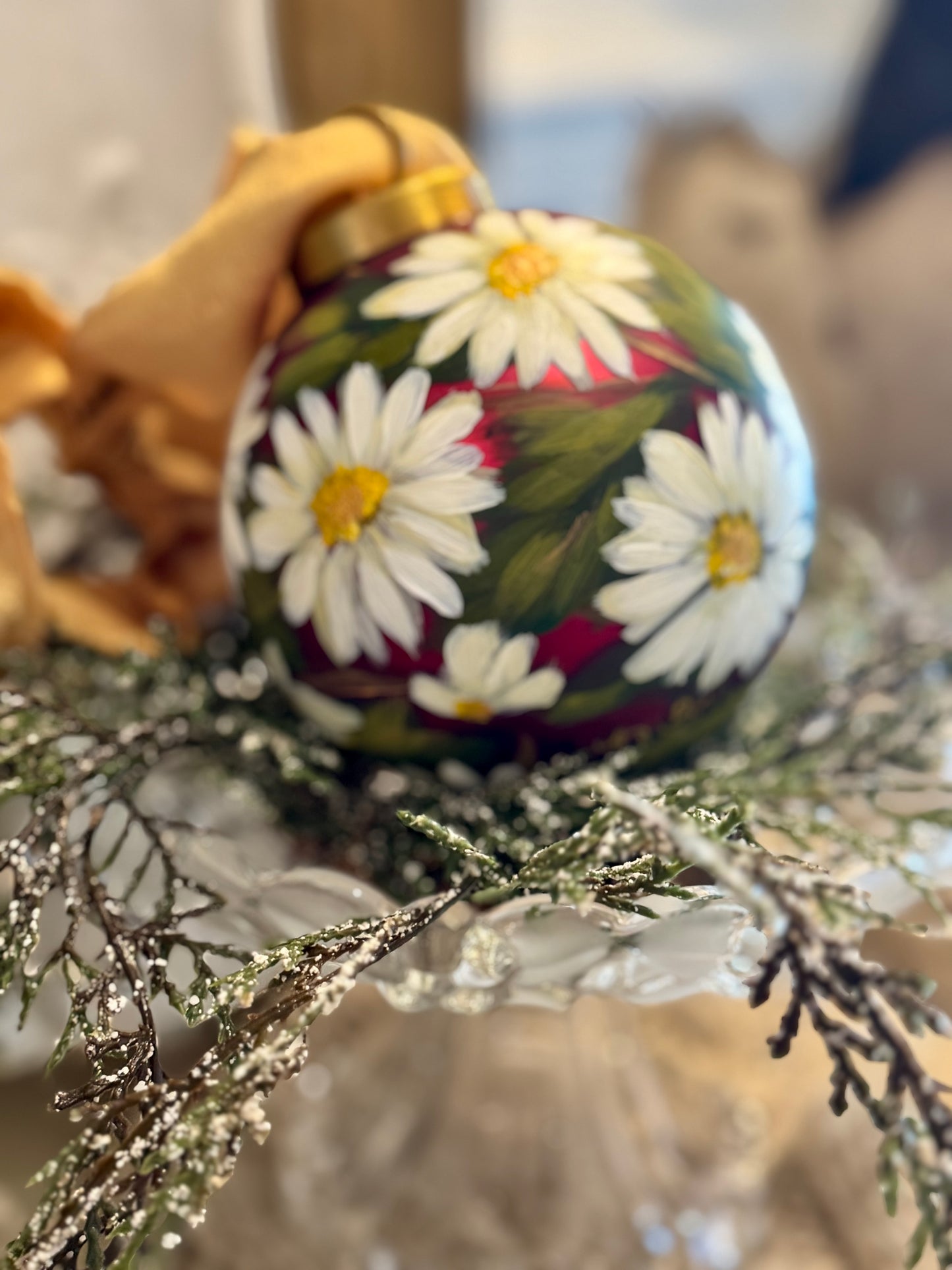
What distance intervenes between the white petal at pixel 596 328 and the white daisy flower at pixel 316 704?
0.48 ft

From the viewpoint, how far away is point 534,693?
325 millimetres

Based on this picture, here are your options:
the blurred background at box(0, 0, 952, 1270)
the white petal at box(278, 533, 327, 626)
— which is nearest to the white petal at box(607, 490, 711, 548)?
the white petal at box(278, 533, 327, 626)

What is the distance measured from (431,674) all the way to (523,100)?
73 cm

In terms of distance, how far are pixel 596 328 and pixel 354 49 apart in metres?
0.52

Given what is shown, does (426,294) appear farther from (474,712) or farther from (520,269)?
(474,712)

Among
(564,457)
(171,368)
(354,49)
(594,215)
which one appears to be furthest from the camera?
(594,215)

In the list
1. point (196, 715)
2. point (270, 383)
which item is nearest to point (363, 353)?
point (270, 383)

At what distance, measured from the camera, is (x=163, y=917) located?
27 cm

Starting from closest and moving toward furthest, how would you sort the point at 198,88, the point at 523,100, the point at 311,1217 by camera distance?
the point at 311,1217
the point at 198,88
the point at 523,100

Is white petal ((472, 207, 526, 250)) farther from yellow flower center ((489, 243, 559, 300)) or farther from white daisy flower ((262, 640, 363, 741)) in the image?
white daisy flower ((262, 640, 363, 741))

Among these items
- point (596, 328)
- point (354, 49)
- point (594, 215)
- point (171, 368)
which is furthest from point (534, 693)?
point (594, 215)

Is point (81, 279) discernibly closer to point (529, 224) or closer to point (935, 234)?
point (529, 224)

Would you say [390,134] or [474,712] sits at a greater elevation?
[390,134]

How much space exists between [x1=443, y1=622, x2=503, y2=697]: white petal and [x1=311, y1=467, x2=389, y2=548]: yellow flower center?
0.05 m
